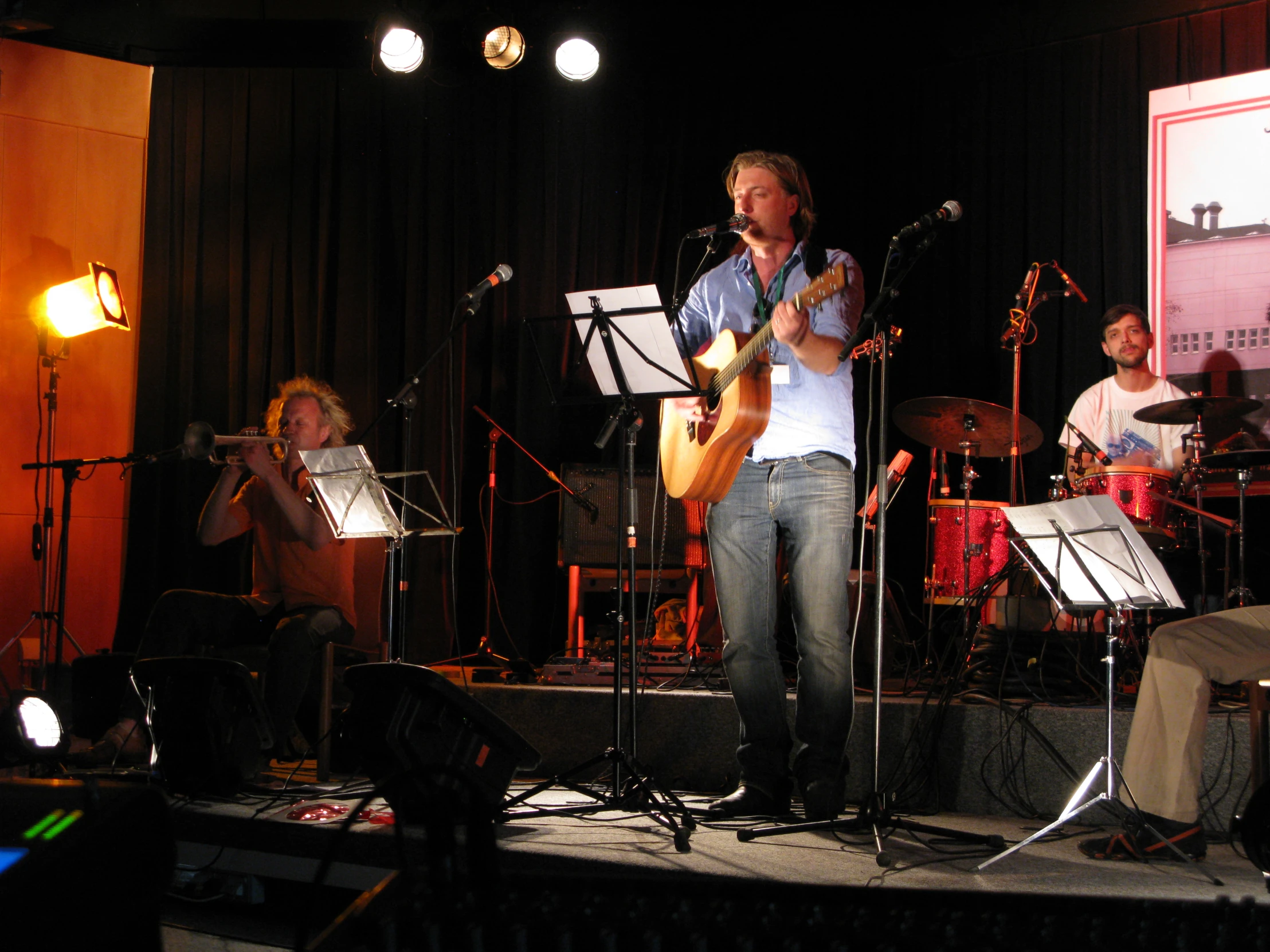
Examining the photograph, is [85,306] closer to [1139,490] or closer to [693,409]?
[693,409]

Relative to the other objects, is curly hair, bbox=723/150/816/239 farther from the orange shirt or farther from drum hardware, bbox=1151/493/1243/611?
drum hardware, bbox=1151/493/1243/611

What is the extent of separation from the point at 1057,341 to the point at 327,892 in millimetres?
4509

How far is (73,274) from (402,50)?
8.28ft

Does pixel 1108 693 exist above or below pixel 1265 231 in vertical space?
below

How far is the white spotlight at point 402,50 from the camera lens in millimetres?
5508

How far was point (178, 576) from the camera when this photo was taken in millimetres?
6262

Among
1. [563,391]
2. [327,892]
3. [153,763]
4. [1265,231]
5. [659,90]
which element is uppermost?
[659,90]

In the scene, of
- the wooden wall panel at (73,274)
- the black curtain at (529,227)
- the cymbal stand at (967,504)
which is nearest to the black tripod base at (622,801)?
the cymbal stand at (967,504)

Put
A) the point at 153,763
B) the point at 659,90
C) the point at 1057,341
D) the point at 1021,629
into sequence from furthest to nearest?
the point at 659,90 < the point at 1057,341 < the point at 1021,629 < the point at 153,763

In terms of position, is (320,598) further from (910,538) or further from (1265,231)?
(1265,231)

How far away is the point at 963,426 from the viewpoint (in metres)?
4.89

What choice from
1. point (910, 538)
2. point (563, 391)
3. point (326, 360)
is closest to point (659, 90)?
point (326, 360)

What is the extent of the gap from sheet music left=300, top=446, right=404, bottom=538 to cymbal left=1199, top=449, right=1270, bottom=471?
3144 mm

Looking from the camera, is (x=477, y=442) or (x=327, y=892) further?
(x=477, y=442)
